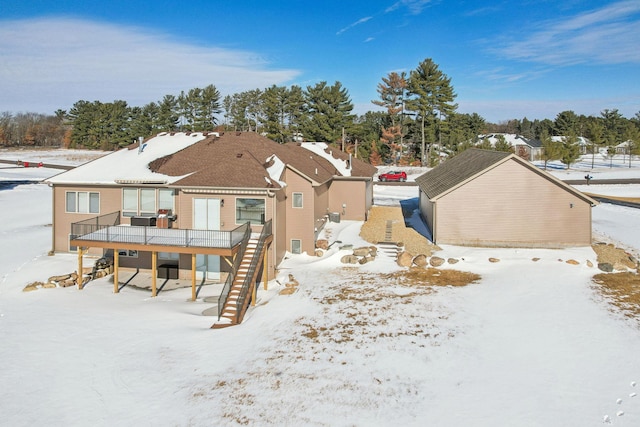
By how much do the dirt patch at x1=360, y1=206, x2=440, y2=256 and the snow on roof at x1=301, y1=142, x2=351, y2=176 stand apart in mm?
4083

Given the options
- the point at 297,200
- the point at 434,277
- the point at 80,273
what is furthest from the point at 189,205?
the point at 434,277

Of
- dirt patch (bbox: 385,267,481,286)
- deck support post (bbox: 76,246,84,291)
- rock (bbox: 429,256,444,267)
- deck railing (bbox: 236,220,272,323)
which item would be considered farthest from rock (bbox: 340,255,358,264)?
deck support post (bbox: 76,246,84,291)

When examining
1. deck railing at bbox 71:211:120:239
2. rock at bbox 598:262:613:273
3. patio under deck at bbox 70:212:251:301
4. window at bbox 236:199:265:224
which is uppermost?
window at bbox 236:199:265:224

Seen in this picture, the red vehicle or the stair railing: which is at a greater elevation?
the red vehicle

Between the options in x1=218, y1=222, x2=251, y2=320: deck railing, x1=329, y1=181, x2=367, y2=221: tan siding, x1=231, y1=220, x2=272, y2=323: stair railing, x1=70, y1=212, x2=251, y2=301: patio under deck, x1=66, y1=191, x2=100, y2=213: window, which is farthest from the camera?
x1=329, y1=181, x2=367, y2=221: tan siding

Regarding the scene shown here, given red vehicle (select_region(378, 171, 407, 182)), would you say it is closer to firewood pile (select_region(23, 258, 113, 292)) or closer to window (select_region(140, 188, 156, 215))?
window (select_region(140, 188, 156, 215))

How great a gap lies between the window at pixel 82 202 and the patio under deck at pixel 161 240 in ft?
11.9

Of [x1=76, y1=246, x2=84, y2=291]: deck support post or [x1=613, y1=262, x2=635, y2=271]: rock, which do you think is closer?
[x1=76, y1=246, x2=84, y2=291]: deck support post

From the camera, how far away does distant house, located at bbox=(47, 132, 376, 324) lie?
2109 cm

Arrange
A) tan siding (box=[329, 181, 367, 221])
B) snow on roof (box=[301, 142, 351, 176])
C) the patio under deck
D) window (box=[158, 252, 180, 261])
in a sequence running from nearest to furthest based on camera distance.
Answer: the patio under deck
window (box=[158, 252, 180, 261])
tan siding (box=[329, 181, 367, 221])
snow on roof (box=[301, 142, 351, 176])

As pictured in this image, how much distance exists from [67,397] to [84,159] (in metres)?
77.1

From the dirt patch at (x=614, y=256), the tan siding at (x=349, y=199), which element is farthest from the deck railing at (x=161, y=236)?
the dirt patch at (x=614, y=256)

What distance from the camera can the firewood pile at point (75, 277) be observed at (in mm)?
21516

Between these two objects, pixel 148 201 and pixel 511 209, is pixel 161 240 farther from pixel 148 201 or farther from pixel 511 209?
pixel 511 209
